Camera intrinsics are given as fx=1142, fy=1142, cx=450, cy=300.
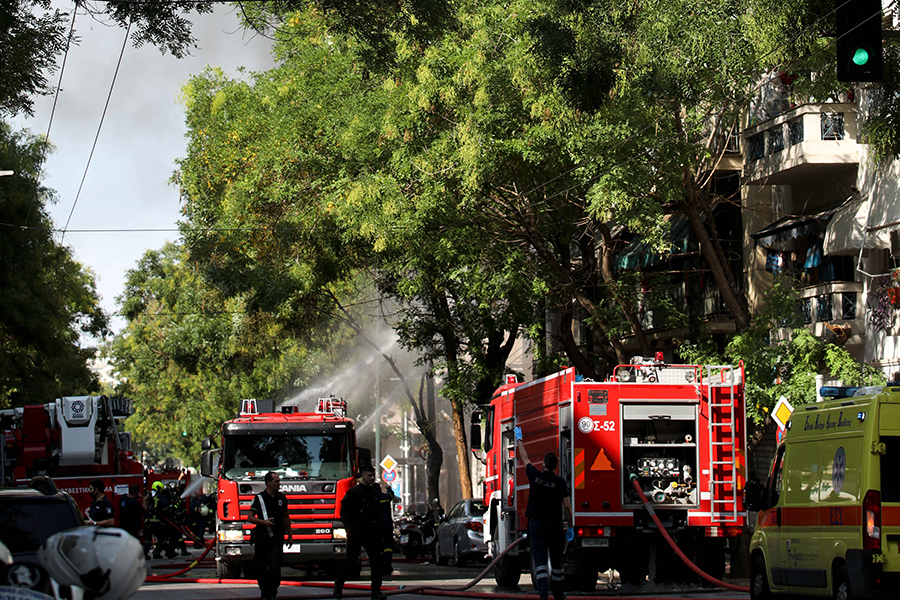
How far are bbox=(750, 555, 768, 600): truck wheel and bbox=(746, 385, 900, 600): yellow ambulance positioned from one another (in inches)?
0.4

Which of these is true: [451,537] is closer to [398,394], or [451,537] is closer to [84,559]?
[84,559]

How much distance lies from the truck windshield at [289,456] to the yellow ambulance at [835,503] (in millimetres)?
8417

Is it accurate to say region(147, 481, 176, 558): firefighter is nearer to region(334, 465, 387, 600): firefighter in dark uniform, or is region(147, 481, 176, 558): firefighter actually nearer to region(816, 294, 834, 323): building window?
region(334, 465, 387, 600): firefighter in dark uniform

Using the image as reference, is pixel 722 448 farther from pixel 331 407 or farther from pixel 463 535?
pixel 463 535

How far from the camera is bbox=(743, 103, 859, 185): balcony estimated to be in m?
24.1

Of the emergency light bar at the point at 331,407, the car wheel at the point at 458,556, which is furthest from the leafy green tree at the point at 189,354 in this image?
the emergency light bar at the point at 331,407

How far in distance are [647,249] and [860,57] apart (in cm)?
1685

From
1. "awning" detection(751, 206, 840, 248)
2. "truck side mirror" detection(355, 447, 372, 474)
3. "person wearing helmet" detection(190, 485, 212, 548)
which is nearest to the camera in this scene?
"truck side mirror" detection(355, 447, 372, 474)

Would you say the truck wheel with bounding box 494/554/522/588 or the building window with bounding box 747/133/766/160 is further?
the building window with bounding box 747/133/766/160

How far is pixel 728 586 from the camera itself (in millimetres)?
14562

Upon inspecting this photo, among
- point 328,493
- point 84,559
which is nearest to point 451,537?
point 328,493

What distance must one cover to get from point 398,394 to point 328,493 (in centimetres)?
4746

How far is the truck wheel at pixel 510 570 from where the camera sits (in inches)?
672

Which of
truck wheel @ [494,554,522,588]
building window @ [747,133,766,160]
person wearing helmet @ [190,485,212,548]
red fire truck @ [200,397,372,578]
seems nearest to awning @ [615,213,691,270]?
building window @ [747,133,766,160]
